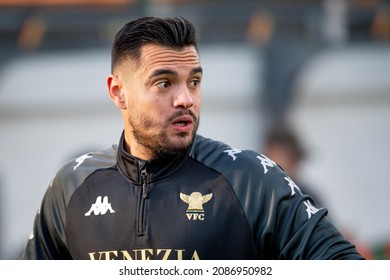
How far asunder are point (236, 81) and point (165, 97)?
7605mm

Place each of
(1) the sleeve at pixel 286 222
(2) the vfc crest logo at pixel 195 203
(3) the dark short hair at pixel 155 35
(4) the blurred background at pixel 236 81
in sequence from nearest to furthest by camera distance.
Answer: (1) the sleeve at pixel 286 222 → (2) the vfc crest logo at pixel 195 203 → (3) the dark short hair at pixel 155 35 → (4) the blurred background at pixel 236 81

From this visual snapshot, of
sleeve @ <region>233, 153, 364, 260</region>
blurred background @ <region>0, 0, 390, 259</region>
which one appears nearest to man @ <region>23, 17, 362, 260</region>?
sleeve @ <region>233, 153, 364, 260</region>

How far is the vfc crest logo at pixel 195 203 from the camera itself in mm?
3615

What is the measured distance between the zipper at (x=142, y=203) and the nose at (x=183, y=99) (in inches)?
12.7

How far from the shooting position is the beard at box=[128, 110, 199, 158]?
369 cm

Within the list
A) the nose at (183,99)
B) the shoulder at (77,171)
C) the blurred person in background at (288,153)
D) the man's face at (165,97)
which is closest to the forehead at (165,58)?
the man's face at (165,97)

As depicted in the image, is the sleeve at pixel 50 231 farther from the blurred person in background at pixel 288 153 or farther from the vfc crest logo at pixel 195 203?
the blurred person in background at pixel 288 153

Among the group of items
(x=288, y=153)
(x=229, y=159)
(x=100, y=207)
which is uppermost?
(x=229, y=159)

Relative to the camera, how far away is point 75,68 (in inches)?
448

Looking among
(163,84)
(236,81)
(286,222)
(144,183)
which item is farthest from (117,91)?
(236,81)

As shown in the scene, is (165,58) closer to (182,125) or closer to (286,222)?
(182,125)

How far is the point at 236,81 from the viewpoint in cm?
1122

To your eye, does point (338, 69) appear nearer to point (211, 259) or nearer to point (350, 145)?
point (350, 145)

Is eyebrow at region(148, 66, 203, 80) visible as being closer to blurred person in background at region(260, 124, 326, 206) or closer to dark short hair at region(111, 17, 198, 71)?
dark short hair at region(111, 17, 198, 71)
